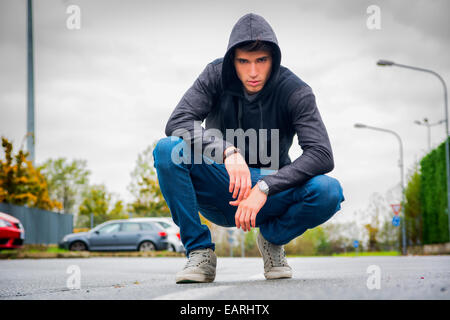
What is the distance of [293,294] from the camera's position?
7.41ft

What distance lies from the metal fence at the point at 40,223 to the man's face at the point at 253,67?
16294 mm

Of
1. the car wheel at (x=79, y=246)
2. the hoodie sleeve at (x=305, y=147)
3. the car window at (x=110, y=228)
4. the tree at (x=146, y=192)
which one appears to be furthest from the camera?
the tree at (x=146, y=192)

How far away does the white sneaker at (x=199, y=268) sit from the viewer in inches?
128

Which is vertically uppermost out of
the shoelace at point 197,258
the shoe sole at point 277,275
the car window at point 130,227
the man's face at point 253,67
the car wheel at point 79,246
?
the man's face at point 253,67

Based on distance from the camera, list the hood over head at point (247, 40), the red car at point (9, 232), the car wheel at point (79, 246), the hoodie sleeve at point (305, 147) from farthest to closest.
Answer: the car wheel at point (79, 246) → the red car at point (9, 232) → the hood over head at point (247, 40) → the hoodie sleeve at point (305, 147)

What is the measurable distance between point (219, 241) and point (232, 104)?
69.1ft

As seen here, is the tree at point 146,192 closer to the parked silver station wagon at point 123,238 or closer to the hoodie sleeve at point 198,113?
the parked silver station wagon at point 123,238

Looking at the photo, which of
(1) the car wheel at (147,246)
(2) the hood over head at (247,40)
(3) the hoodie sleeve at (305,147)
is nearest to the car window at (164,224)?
(1) the car wheel at (147,246)

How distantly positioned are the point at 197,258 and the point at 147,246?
15.1 meters

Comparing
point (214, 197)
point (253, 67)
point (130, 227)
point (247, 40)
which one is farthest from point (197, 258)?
point (130, 227)

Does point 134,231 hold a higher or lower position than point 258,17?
lower
